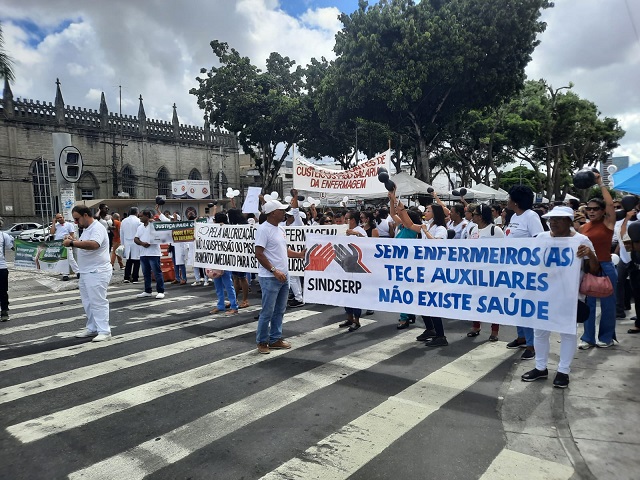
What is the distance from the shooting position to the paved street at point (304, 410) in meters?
3.36

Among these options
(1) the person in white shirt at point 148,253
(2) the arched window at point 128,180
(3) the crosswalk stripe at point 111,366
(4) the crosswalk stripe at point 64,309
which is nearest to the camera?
(3) the crosswalk stripe at point 111,366

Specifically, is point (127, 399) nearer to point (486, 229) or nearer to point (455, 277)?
point (455, 277)

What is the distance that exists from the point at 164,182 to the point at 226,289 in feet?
128

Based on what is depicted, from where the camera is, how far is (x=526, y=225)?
5.72m

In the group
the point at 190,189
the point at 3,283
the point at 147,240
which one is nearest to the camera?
the point at 3,283

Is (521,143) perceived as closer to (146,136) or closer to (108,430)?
(146,136)

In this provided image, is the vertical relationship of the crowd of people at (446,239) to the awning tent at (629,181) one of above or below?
below

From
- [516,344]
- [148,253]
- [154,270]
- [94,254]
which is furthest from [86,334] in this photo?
[516,344]

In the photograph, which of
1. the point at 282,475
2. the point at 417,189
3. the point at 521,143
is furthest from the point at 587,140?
the point at 282,475

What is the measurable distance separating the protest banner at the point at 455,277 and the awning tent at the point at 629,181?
3.17m

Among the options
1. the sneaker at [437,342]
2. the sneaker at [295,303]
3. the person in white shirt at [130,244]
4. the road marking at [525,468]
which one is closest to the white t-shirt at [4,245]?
the person in white shirt at [130,244]

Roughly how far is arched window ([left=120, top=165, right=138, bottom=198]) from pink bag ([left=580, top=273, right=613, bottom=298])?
42.1 m

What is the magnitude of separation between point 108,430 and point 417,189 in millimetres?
15351

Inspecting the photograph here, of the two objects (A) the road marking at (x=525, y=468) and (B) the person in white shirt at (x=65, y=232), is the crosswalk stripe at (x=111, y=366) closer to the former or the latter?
(A) the road marking at (x=525, y=468)
